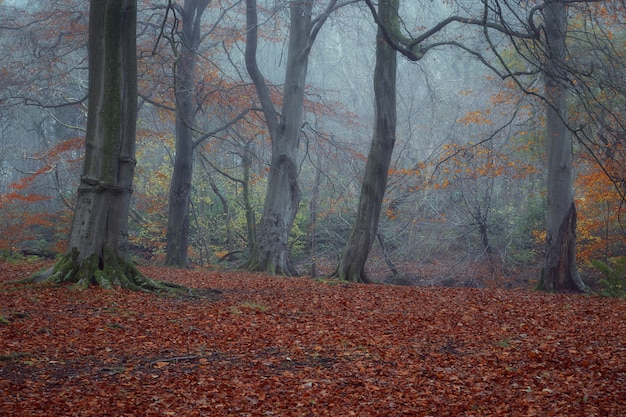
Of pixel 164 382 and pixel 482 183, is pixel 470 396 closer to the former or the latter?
pixel 164 382

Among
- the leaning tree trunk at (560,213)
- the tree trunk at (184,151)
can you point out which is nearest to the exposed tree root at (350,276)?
the leaning tree trunk at (560,213)

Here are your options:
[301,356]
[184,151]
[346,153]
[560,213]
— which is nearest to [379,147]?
[560,213]

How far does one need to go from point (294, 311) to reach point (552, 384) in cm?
364

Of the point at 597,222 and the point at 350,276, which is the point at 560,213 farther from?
the point at 350,276

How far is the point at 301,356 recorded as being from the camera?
5.63m

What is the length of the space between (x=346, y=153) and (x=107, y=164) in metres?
10.5

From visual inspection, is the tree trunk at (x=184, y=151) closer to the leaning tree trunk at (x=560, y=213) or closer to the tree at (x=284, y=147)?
the tree at (x=284, y=147)

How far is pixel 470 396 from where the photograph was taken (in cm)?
455

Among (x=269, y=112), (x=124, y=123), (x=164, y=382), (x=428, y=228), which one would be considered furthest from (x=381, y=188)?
(x=164, y=382)

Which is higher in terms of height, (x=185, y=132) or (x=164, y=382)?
(x=185, y=132)

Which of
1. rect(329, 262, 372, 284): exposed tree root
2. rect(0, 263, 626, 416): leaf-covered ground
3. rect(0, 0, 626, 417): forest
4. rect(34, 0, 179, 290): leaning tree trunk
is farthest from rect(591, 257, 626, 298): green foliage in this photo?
rect(34, 0, 179, 290): leaning tree trunk

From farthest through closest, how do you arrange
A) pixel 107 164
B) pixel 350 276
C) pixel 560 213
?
pixel 350 276
pixel 560 213
pixel 107 164

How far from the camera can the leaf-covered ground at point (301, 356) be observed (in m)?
4.33

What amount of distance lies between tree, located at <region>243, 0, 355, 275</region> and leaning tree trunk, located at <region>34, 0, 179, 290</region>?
6557 mm
